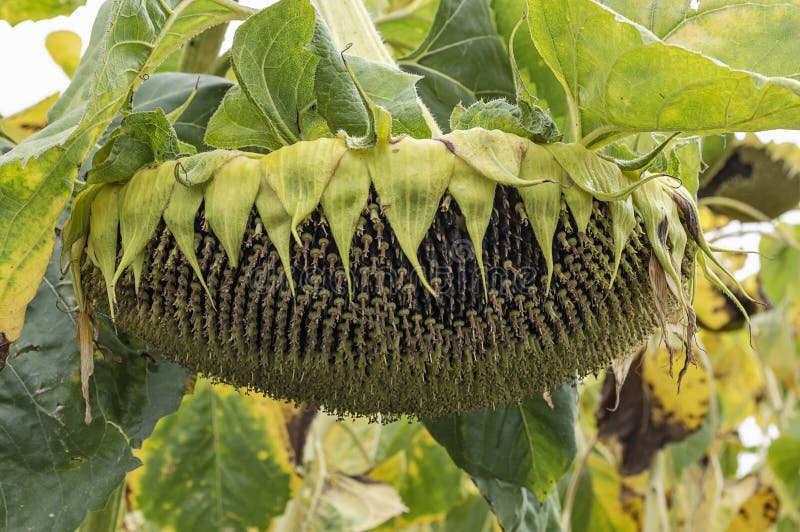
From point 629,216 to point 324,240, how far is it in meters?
0.24

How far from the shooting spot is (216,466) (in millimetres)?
1834

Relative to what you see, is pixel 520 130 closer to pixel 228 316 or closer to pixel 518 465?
pixel 228 316

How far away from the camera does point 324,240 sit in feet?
2.43

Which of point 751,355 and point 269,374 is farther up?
point 269,374

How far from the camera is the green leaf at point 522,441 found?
1.23 metres

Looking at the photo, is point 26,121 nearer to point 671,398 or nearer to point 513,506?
point 513,506

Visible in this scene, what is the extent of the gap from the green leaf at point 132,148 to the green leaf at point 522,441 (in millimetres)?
564

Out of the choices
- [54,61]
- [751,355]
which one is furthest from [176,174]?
[751,355]

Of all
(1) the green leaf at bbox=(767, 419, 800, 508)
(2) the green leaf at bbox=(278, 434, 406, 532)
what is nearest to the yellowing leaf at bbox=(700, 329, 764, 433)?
(1) the green leaf at bbox=(767, 419, 800, 508)

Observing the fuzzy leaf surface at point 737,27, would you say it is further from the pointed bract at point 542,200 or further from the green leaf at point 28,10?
the green leaf at point 28,10

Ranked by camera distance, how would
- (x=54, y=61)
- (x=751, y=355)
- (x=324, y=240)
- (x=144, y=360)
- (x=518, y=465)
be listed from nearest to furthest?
1. (x=324, y=240)
2. (x=144, y=360)
3. (x=518, y=465)
4. (x=54, y=61)
5. (x=751, y=355)

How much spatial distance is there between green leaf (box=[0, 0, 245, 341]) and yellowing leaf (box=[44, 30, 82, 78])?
97 centimetres

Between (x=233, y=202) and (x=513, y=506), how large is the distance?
727mm

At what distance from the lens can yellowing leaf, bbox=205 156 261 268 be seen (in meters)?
0.75
